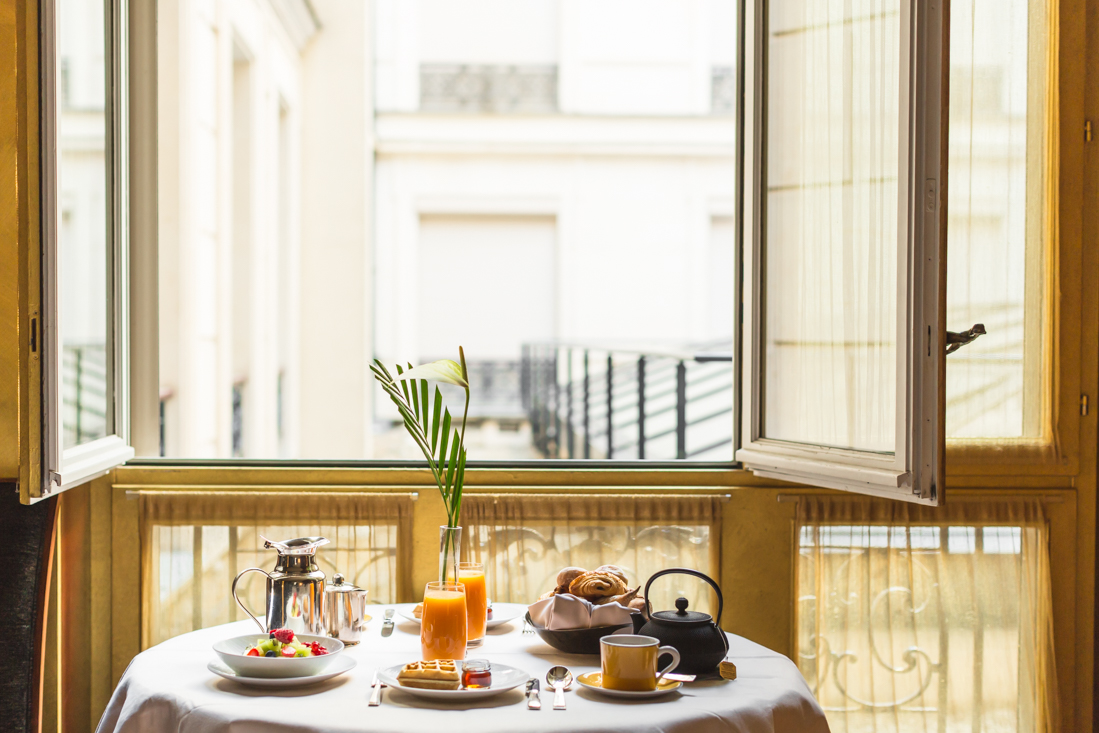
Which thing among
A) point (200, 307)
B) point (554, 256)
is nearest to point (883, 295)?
point (200, 307)

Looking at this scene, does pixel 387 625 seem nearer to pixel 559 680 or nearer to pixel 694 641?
pixel 559 680

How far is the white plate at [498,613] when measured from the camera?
1.77 meters

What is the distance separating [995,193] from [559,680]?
1646 millimetres

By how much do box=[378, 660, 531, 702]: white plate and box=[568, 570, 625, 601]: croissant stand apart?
0.72 feet

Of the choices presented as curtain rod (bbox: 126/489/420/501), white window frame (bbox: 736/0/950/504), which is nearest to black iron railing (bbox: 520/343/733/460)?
curtain rod (bbox: 126/489/420/501)

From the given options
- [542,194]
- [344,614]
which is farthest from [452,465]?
[542,194]

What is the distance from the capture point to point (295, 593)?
1.64 m

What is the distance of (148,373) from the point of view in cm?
241

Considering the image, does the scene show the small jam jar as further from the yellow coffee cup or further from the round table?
the yellow coffee cup

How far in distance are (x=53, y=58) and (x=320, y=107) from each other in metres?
5.89

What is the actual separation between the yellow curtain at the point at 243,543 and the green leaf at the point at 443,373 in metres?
0.85

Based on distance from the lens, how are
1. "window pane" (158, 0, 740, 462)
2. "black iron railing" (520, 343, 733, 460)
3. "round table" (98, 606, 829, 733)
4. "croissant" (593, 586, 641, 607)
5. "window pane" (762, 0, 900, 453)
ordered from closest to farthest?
"round table" (98, 606, 829, 733) → "croissant" (593, 586, 641, 607) → "window pane" (762, 0, 900, 453) → "black iron railing" (520, 343, 733, 460) → "window pane" (158, 0, 740, 462)

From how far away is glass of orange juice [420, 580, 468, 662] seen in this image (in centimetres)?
150

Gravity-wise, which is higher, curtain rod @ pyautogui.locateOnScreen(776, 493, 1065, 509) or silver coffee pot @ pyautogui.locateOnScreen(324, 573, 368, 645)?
curtain rod @ pyautogui.locateOnScreen(776, 493, 1065, 509)
